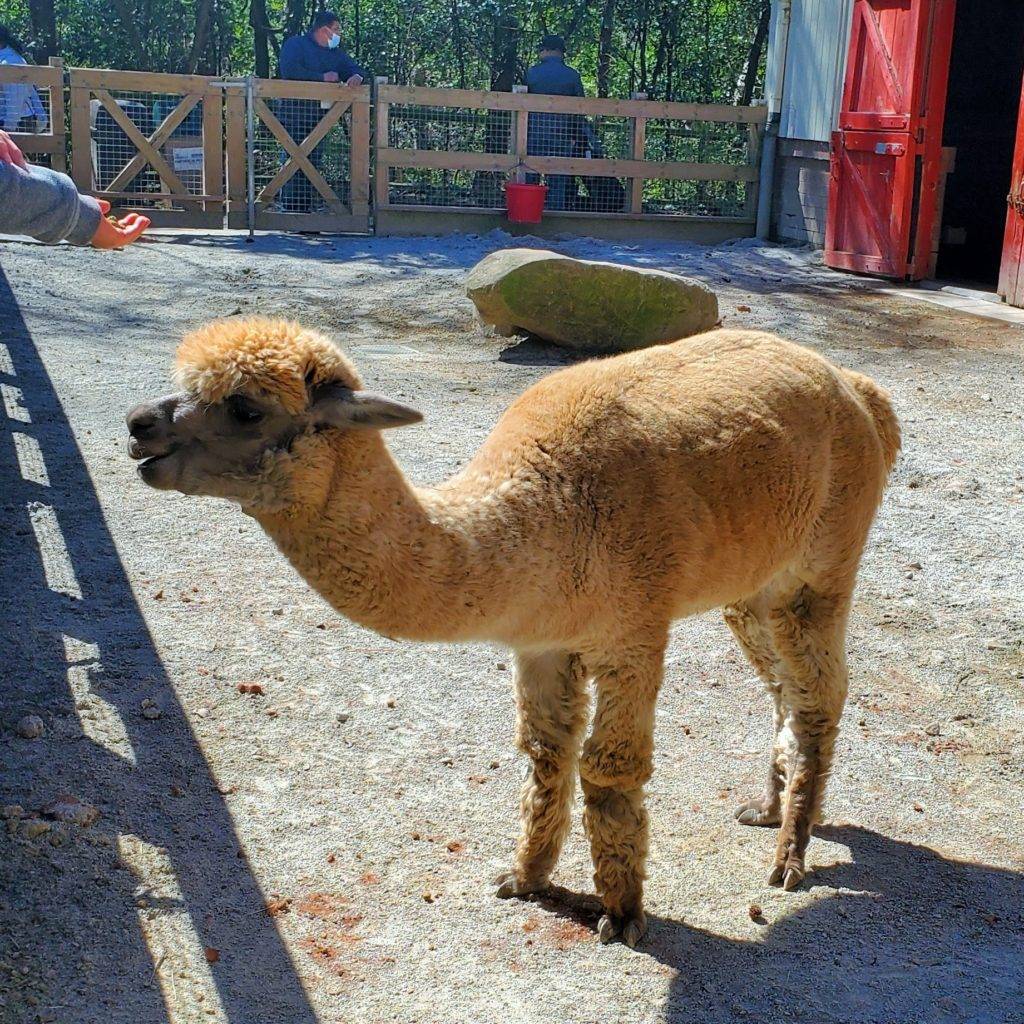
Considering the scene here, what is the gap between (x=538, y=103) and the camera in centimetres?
1698

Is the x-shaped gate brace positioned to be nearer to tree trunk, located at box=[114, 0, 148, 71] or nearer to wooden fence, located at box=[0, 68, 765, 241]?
wooden fence, located at box=[0, 68, 765, 241]

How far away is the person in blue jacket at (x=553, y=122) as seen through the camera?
685 inches

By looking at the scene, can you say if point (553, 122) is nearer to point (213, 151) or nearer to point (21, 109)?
point (213, 151)

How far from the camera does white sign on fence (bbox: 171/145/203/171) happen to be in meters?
16.5

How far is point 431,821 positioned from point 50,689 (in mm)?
1548

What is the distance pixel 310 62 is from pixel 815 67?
6.56m

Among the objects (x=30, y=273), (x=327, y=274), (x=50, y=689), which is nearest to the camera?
(x=50, y=689)

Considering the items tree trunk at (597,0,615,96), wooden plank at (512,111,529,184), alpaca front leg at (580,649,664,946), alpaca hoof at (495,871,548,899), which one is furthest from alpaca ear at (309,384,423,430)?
tree trunk at (597,0,615,96)

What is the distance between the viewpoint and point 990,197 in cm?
1703

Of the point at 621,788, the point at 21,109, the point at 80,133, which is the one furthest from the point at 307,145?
the point at 621,788

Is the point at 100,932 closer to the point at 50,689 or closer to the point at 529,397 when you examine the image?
the point at 50,689

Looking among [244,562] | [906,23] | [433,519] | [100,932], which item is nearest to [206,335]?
[433,519]

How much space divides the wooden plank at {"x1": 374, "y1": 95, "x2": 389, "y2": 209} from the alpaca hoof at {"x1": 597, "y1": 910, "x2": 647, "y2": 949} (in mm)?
14372

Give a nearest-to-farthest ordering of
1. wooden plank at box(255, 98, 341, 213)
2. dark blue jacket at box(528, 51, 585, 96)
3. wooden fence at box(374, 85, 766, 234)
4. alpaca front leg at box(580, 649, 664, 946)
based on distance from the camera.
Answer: alpaca front leg at box(580, 649, 664, 946) < wooden plank at box(255, 98, 341, 213) < wooden fence at box(374, 85, 766, 234) < dark blue jacket at box(528, 51, 585, 96)
